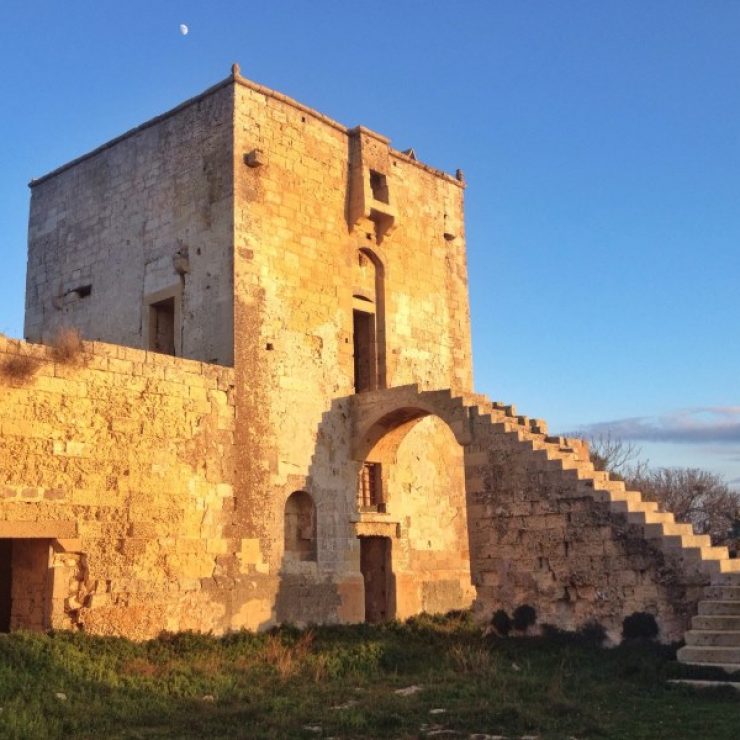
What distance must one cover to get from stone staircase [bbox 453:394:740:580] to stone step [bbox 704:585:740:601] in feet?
0.57

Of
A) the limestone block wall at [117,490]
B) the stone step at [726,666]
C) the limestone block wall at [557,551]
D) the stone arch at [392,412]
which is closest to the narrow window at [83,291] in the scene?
the limestone block wall at [117,490]

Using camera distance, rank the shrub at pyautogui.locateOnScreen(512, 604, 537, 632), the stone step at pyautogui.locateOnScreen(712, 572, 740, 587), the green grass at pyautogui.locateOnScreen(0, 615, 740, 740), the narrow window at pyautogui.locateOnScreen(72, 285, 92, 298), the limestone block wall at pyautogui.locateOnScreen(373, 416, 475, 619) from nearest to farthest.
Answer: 1. the green grass at pyautogui.locateOnScreen(0, 615, 740, 740)
2. the stone step at pyautogui.locateOnScreen(712, 572, 740, 587)
3. the shrub at pyautogui.locateOnScreen(512, 604, 537, 632)
4. the limestone block wall at pyautogui.locateOnScreen(373, 416, 475, 619)
5. the narrow window at pyautogui.locateOnScreen(72, 285, 92, 298)

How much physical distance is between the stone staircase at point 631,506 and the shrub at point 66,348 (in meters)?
5.78

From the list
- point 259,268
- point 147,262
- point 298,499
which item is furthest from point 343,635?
point 147,262

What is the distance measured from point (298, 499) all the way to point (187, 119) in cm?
656

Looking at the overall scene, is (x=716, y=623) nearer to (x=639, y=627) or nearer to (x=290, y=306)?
(x=639, y=627)

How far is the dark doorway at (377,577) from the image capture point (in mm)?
15984

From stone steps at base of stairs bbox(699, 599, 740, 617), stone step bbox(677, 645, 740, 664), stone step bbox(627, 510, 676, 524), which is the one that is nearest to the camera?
stone step bbox(677, 645, 740, 664)

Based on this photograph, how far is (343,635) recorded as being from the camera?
45.7ft

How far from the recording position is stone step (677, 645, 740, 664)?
1012 cm

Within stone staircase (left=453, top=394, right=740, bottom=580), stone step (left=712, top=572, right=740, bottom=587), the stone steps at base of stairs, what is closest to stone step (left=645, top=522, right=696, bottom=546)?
stone staircase (left=453, top=394, right=740, bottom=580)

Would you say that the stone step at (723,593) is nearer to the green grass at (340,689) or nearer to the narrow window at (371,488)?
the green grass at (340,689)

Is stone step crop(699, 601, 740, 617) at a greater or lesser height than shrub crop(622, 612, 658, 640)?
greater

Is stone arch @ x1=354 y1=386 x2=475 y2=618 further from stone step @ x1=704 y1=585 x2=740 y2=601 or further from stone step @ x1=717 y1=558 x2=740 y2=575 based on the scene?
stone step @ x1=704 y1=585 x2=740 y2=601
